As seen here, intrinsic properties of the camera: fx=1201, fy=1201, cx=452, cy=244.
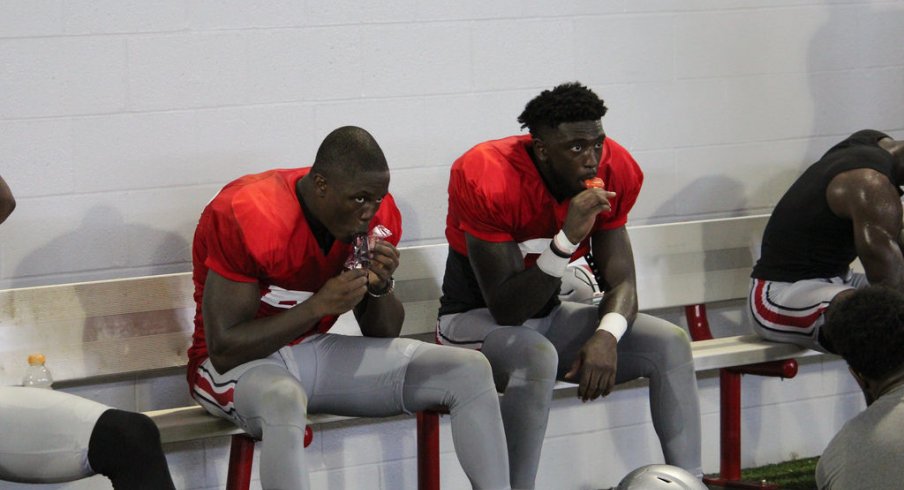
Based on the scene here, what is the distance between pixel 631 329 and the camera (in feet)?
10.9

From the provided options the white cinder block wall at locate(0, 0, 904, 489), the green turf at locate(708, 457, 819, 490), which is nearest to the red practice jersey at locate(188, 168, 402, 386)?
the white cinder block wall at locate(0, 0, 904, 489)

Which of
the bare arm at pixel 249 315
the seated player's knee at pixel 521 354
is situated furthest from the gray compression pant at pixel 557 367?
the bare arm at pixel 249 315

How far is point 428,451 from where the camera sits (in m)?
3.37

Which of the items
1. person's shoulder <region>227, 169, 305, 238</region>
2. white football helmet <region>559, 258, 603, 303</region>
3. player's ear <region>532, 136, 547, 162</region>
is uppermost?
player's ear <region>532, 136, 547, 162</region>

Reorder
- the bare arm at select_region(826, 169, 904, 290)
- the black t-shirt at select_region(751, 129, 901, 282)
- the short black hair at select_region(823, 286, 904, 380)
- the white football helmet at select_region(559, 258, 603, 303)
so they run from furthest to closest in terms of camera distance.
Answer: the white football helmet at select_region(559, 258, 603, 303) → the black t-shirt at select_region(751, 129, 901, 282) → the bare arm at select_region(826, 169, 904, 290) → the short black hair at select_region(823, 286, 904, 380)

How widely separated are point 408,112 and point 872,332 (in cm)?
186

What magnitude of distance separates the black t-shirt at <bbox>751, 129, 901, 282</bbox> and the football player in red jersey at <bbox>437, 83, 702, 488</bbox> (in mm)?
612

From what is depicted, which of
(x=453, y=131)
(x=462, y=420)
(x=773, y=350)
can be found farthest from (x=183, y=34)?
(x=773, y=350)

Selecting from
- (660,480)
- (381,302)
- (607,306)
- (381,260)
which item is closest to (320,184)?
A: (381,260)

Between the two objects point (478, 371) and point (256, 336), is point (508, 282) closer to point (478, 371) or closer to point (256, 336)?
point (478, 371)

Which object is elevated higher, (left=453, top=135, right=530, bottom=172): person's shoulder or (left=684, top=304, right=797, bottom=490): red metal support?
(left=453, top=135, right=530, bottom=172): person's shoulder

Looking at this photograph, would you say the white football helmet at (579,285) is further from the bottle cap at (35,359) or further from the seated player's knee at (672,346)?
the bottle cap at (35,359)

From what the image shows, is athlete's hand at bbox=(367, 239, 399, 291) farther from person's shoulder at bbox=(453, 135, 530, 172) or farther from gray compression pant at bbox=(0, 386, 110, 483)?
gray compression pant at bbox=(0, 386, 110, 483)

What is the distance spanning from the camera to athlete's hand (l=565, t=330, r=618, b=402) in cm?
312
